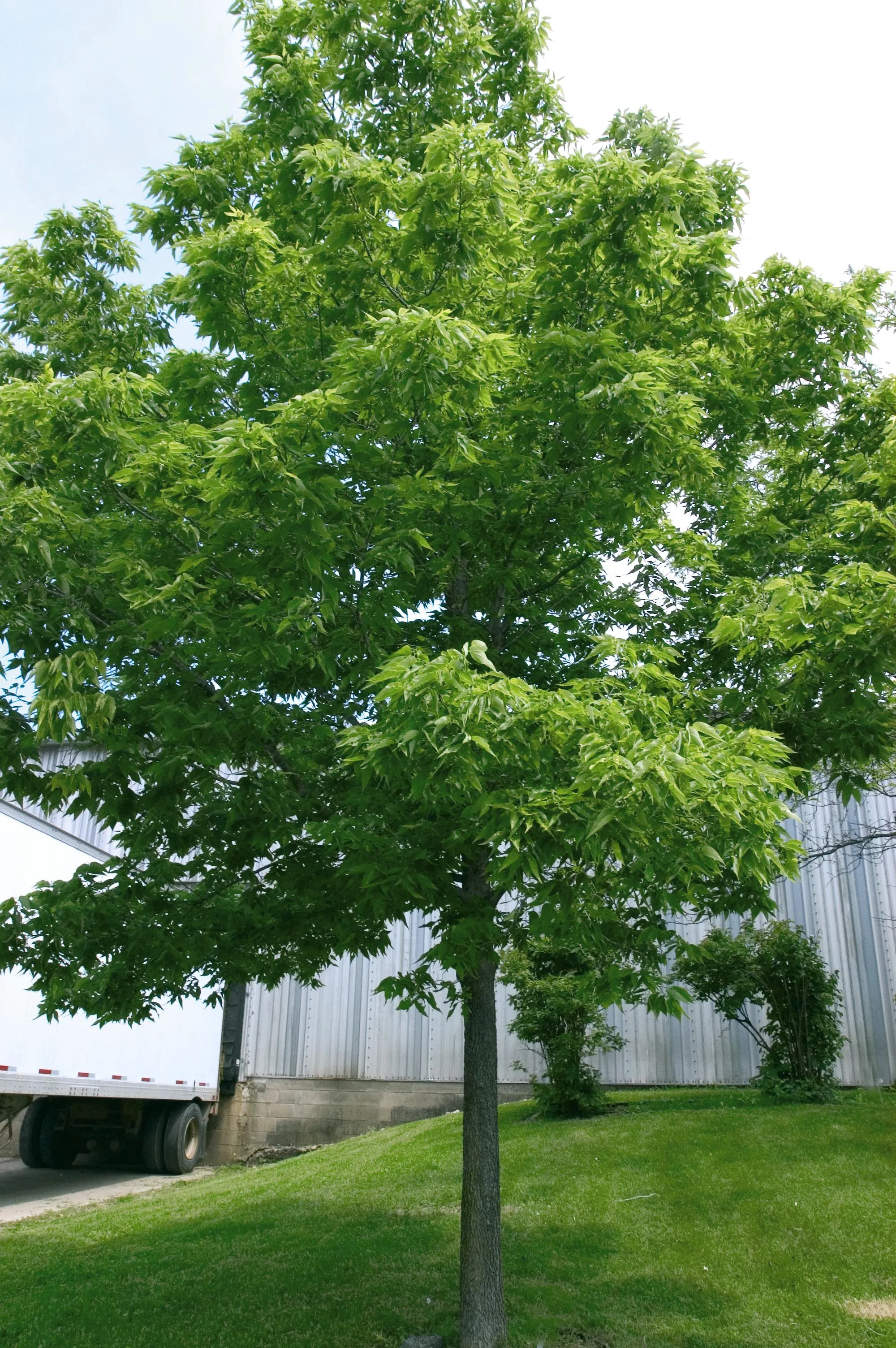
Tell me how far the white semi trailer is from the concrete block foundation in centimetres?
68

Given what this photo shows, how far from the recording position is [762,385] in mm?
7004

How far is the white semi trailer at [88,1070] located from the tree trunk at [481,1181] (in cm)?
546

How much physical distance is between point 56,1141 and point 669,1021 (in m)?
9.92

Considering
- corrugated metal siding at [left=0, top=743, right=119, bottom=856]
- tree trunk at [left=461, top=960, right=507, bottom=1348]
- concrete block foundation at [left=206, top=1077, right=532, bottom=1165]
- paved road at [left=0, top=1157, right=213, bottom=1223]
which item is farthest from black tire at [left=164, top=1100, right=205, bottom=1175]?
tree trunk at [left=461, top=960, right=507, bottom=1348]

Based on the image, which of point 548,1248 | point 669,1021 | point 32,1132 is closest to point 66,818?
point 32,1132

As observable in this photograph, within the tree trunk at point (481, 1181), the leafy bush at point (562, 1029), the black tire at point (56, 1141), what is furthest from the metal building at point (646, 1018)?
the tree trunk at point (481, 1181)

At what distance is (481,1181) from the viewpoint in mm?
6512

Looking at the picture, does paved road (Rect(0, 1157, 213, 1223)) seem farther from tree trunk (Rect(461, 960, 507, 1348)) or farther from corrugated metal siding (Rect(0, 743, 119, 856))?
tree trunk (Rect(461, 960, 507, 1348))

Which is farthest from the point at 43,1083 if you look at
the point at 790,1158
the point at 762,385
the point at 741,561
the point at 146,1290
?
the point at 762,385

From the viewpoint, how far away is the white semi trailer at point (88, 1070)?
11.5m

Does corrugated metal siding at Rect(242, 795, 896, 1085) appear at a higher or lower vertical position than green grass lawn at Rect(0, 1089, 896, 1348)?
higher

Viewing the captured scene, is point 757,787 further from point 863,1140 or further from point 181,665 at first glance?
point 863,1140

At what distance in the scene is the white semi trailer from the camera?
37.9ft

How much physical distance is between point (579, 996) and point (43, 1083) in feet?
29.4
